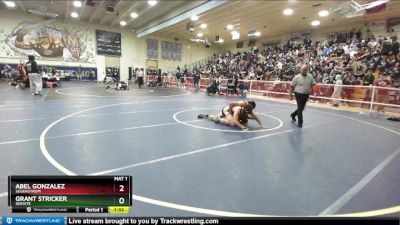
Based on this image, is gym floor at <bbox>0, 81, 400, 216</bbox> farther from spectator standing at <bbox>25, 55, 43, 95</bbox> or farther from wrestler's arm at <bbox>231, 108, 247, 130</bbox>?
spectator standing at <bbox>25, 55, 43, 95</bbox>

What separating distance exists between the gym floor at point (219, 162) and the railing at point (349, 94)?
3.39 m

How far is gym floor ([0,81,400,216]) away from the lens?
2457mm

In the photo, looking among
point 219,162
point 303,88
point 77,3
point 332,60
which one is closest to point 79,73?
point 332,60

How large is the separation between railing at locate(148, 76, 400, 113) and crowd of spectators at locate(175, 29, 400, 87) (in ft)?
2.72

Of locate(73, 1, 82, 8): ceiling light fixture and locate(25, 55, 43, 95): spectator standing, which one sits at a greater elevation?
locate(73, 1, 82, 8): ceiling light fixture

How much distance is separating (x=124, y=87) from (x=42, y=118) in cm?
1057

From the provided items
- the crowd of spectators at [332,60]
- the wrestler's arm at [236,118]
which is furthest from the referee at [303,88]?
the crowd of spectators at [332,60]

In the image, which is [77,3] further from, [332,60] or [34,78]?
[332,60]

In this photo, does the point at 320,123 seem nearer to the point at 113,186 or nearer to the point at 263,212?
the point at 263,212

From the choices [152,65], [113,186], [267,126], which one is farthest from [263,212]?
[152,65]

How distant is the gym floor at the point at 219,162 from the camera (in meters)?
2.46

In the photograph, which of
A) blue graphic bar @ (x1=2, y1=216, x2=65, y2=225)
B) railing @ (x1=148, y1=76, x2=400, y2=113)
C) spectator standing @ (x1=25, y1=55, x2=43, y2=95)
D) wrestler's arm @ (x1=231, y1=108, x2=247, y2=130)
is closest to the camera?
blue graphic bar @ (x1=2, y1=216, x2=65, y2=225)
